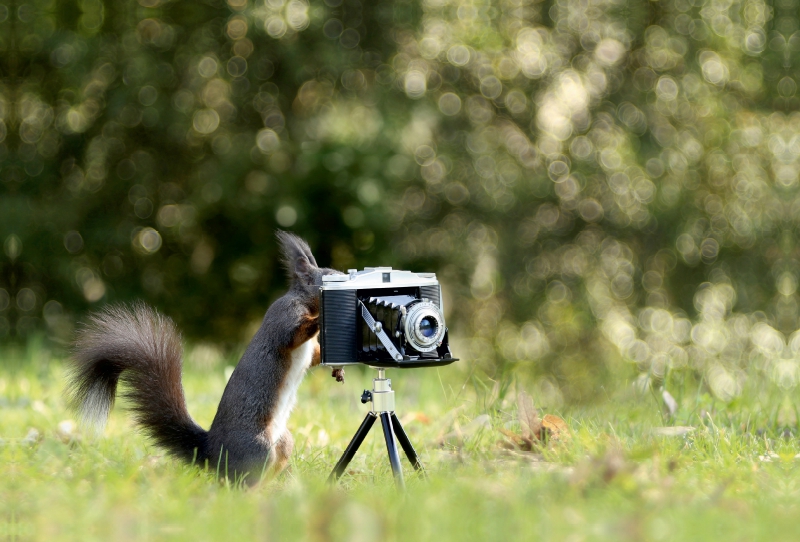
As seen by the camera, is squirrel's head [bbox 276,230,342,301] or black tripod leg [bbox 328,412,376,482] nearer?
black tripod leg [bbox 328,412,376,482]

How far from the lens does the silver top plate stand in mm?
2295

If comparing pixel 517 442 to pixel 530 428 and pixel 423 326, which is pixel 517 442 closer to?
pixel 530 428

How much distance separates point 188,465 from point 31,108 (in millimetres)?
4270

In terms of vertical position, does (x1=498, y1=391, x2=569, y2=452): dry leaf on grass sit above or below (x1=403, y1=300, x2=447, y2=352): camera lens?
below

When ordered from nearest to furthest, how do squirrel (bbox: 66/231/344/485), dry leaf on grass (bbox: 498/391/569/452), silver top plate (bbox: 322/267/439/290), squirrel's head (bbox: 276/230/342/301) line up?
silver top plate (bbox: 322/267/439/290)
squirrel (bbox: 66/231/344/485)
squirrel's head (bbox: 276/230/342/301)
dry leaf on grass (bbox: 498/391/569/452)

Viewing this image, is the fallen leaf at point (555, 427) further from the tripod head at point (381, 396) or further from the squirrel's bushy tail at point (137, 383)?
the squirrel's bushy tail at point (137, 383)

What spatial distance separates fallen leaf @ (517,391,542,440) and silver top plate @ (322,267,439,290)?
0.62 m

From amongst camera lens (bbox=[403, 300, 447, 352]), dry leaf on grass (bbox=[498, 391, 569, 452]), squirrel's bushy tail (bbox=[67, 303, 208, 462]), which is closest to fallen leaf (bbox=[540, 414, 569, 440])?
dry leaf on grass (bbox=[498, 391, 569, 452])

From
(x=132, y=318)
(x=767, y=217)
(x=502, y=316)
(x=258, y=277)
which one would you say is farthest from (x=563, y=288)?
(x=132, y=318)

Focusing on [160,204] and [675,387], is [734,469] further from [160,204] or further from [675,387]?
[160,204]

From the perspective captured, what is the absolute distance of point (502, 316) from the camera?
674 centimetres

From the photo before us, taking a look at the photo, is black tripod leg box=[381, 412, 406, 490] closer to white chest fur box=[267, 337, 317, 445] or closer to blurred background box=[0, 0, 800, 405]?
white chest fur box=[267, 337, 317, 445]

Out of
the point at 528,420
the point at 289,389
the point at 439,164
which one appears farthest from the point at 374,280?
the point at 439,164

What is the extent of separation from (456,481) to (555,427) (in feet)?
2.03
